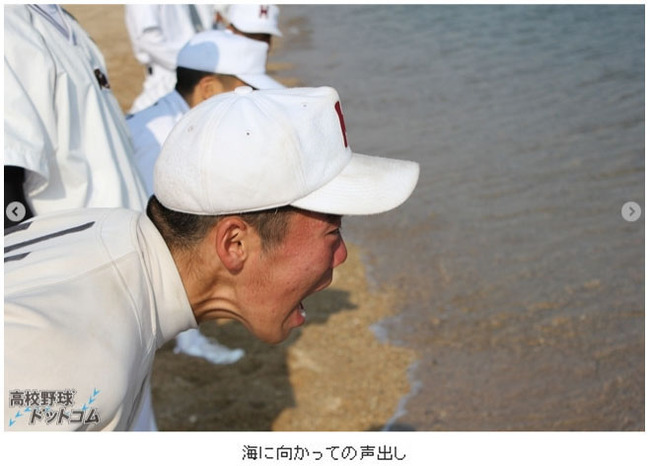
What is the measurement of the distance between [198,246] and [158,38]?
159 inches

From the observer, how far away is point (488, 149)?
728 centimetres

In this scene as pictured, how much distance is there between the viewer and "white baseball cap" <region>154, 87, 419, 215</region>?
5.74 ft

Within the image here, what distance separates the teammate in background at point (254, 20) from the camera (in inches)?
192

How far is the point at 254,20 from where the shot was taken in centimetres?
490

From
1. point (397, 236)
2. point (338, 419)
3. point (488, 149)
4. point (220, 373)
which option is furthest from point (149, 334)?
point (488, 149)

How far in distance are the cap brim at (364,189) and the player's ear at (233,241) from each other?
0.12 meters

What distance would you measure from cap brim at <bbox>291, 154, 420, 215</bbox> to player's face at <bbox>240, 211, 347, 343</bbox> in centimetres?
6

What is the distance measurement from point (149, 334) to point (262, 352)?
9.25 ft

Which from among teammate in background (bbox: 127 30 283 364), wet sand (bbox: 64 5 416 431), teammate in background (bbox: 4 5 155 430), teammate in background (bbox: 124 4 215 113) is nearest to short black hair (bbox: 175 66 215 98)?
teammate in background (bbox: 127 30 283 364)

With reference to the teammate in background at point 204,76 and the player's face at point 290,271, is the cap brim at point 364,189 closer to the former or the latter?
the player's face at point 290,271

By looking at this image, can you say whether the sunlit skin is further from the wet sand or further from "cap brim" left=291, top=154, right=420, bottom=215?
the wet sand

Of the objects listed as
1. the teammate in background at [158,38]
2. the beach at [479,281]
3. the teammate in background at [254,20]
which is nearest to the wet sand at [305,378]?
the beach at [479,281]

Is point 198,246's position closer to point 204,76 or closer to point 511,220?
point 204,76

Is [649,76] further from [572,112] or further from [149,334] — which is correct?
[572,112]
